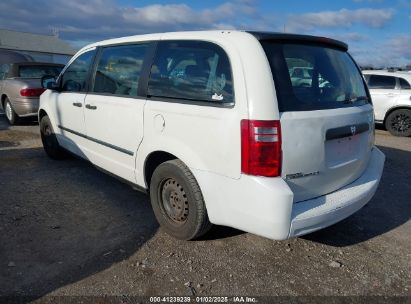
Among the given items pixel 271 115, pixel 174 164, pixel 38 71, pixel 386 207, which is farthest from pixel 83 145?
pixel 38 71

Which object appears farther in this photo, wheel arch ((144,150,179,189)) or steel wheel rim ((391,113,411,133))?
steel wheel rim ((391,113,411,133))

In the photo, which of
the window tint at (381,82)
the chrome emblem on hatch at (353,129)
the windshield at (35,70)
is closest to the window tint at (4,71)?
the windshield at (35,70)

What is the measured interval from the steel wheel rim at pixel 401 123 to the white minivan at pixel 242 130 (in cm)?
687

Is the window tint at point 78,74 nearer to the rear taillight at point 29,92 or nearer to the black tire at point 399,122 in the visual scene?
the rear taillight at point 29,92

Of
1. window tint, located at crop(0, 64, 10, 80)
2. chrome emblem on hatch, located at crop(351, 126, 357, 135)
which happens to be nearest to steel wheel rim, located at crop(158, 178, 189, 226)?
chrome emblem on hatch, located at crop(351, 126, 357, 135)

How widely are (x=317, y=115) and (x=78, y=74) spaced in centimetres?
323

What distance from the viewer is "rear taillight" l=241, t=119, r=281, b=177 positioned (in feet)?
8.52

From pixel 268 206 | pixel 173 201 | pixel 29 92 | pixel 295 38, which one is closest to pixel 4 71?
pixel 29 92

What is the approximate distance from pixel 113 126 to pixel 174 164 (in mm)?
1054

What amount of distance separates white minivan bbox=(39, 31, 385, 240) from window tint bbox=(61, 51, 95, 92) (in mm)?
708

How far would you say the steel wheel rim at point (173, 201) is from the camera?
128 inches

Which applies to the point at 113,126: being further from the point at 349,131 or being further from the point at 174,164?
the point at 349,131

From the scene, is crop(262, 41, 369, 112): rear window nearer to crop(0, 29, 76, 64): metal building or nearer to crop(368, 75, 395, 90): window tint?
crop(368, 75, 395, 90): window tint

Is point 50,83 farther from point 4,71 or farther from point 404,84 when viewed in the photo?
point 404,84
